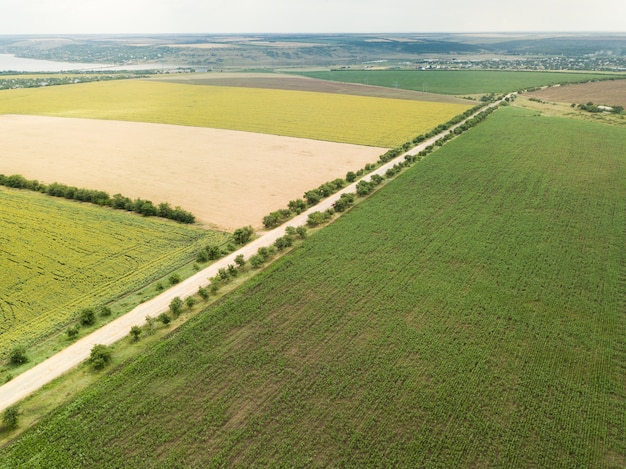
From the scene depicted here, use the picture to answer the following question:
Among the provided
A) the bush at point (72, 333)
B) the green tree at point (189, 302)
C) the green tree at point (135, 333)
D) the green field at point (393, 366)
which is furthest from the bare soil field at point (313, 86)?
the bush at point (72, 333)

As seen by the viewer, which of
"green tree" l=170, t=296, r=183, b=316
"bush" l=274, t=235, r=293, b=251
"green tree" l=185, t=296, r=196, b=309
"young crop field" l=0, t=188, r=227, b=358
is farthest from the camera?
"bush" l=274, t=235, r=293, b=251

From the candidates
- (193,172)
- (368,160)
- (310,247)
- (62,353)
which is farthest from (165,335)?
(368,160)

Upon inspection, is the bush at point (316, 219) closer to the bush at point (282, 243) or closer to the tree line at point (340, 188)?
the tree line at point (340, 188)

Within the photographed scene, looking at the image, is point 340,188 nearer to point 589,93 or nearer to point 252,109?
point 252,109

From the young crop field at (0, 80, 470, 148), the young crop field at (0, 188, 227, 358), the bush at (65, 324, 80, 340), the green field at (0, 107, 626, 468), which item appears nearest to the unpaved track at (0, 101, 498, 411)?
the bush at (65, 324, 80, 340)

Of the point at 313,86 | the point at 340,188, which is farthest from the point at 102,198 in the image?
the point at 313,86

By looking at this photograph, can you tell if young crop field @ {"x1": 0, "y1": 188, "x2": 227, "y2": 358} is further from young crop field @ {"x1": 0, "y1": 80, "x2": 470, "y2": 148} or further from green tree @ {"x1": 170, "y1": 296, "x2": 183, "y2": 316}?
young crop field @ {"x1": 0, "y1": 80, "x2": 470, "y2": 148}

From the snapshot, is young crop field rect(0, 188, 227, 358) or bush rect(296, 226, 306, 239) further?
bush rect(296, 226, 306, 239)

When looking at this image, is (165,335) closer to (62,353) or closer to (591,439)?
(62,353)
